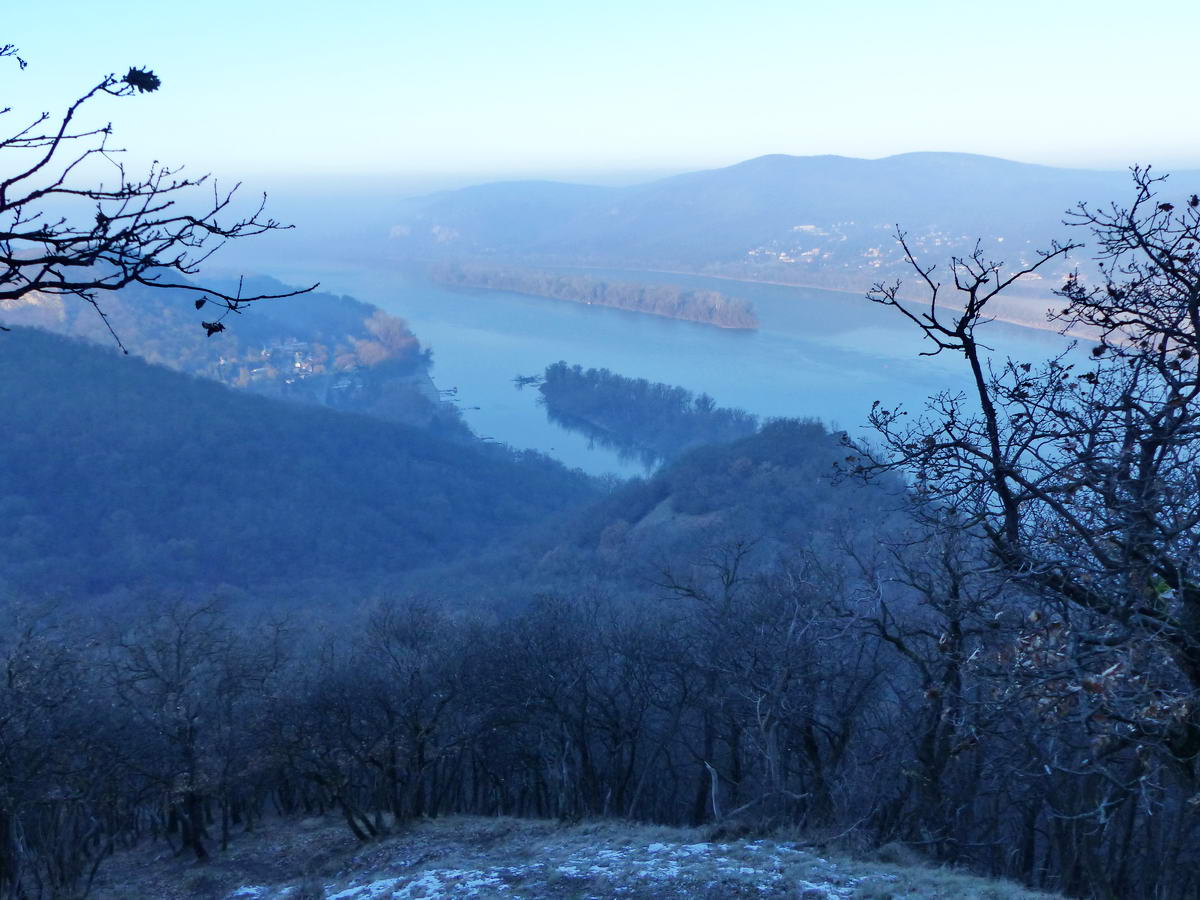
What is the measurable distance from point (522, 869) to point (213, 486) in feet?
129

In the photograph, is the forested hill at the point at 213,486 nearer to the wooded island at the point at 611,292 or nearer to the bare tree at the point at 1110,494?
the wooded island at the point at 611,292

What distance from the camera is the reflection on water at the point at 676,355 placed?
1804 inches

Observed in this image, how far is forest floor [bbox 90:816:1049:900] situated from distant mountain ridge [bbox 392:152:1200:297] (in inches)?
955

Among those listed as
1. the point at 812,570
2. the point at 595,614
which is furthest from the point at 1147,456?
the point at 595,614

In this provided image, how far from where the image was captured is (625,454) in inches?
2066

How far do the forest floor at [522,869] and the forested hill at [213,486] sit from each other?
21.1 metres

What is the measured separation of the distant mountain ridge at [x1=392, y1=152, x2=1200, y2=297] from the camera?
156 feet

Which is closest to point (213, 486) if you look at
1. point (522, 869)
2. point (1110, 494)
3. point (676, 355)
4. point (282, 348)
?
point (282, 348)

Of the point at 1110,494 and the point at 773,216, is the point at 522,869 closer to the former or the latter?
the point at 1110,494

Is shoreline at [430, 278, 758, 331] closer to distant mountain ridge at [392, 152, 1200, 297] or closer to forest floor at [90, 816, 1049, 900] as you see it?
distant mountain ridge at [392, 152, 1200, 297]

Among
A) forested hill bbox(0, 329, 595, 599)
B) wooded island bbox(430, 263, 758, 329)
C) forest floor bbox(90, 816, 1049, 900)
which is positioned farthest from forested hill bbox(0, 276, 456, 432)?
forest floor bbox(90, 816, 1049, 900)

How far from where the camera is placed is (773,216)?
290 ft

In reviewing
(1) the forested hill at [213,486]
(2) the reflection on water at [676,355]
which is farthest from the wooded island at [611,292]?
(1) the forested hill at [213,486]

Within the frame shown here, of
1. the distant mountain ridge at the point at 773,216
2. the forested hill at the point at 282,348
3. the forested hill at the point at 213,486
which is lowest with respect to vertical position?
the forested hill at the point at 213,486
